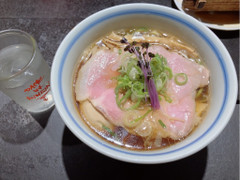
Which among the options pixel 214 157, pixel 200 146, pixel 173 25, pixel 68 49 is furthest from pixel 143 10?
pixel 214 157

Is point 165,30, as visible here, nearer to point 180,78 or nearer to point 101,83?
point 180,78

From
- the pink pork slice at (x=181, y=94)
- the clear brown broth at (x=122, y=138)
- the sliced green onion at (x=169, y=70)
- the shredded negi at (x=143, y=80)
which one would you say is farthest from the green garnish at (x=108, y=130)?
the sliced green onion at (x=169, y=70)

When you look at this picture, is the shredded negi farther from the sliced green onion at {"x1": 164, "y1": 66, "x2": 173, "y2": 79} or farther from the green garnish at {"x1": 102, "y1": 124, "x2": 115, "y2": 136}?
the green garnish at {"x1": 102, "y1": 124, "x2": 115, "y2": 136}

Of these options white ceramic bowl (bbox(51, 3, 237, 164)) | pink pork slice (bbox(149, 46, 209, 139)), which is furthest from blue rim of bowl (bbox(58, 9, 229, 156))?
pink pork slice (bbox(149, 46, 209, 139))

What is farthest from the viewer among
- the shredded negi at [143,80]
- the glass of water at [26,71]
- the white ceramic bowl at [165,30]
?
the glass of water at [26,71]

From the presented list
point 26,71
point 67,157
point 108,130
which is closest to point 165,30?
point 108,130

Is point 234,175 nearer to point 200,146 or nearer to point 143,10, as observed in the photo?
point 200,146

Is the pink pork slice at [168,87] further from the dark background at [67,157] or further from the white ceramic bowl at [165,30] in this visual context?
the dark background at [67,157]
